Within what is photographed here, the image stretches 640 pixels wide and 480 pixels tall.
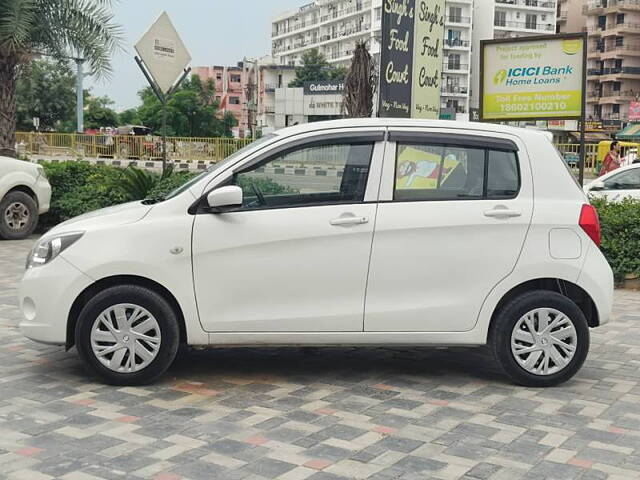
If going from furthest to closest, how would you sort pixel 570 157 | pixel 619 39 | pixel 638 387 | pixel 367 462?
1. pixel 619 39
2. pixel 570 157
3. pixel 638 387
4. pixel 367 462

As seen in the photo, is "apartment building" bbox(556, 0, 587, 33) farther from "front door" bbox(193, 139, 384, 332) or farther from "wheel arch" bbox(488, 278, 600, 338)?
"front door" bbox(193, 139, 384, 332)

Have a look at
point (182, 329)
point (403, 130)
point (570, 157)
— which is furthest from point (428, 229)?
point (570, 157)

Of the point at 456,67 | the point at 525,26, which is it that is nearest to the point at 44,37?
the point at 456,67

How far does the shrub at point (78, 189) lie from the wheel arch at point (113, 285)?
25.5ft

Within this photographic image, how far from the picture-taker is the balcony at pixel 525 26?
97125mm

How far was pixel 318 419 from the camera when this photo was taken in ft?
16.0

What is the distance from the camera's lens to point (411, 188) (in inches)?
219

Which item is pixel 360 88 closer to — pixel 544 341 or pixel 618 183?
pixel 618 183

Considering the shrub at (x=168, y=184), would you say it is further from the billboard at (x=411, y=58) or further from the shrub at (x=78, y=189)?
the billboard at (x=411, y=58)

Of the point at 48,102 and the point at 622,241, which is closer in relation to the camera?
the point at 622,241

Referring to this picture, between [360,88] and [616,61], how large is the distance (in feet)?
255

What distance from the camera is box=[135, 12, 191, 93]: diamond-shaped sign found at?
41.6 ft

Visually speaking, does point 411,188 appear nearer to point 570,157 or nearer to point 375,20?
point 570,157

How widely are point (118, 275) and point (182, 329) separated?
0.55m
